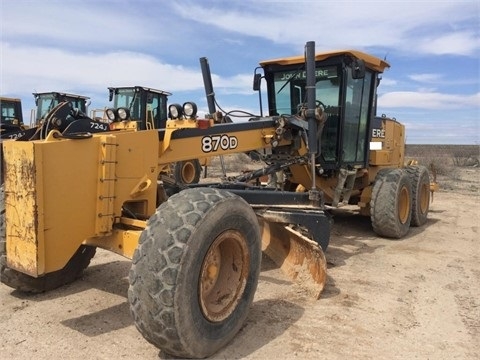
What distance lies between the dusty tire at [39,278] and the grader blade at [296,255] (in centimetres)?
188

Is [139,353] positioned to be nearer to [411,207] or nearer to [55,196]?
[55,196]

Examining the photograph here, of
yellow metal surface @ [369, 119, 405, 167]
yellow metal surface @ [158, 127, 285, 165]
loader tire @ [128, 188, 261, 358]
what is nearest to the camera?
loader tire @ [128, 188, 261, 358]

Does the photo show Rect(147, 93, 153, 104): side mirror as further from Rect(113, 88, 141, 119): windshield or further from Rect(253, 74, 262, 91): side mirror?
Rect(253, 74, 262, 91): side mirror

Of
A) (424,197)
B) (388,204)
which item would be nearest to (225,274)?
(388,204)

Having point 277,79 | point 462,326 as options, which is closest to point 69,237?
point 462,326

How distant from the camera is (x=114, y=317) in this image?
3975 millimetres

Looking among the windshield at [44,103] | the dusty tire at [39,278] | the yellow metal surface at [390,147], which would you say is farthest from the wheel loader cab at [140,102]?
the dusty tire at [39,278]

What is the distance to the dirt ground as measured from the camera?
3.46 m

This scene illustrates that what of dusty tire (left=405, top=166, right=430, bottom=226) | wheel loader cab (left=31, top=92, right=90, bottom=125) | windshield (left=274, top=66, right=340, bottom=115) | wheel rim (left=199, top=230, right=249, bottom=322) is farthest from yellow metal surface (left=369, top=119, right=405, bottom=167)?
wheel loader cab (left=31, top=92, right=90, bottom=125)

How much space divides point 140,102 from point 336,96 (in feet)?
29.0

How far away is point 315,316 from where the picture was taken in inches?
162

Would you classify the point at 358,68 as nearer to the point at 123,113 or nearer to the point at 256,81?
the point at 256,81

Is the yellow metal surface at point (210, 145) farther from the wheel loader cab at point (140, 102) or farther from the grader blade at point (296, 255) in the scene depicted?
the wheel loader cab at point (140, 102)

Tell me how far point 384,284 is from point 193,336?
2.77 metres
